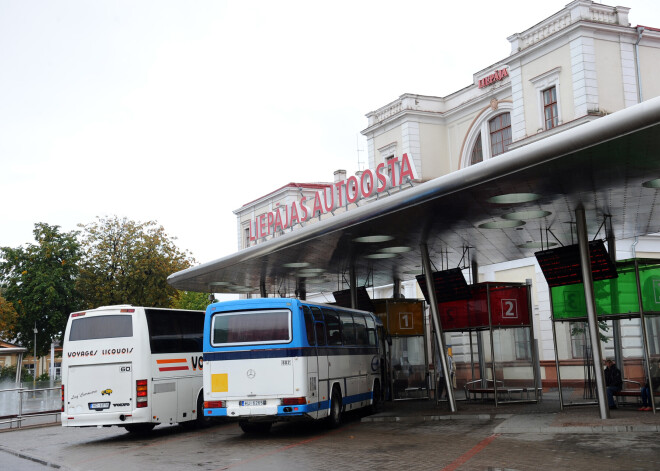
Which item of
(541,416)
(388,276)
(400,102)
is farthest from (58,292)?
(541,416)

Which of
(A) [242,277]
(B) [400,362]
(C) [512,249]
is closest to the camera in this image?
(C) [512,249]

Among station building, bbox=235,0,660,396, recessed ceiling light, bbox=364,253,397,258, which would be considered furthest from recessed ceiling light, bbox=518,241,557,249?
recessed ceiling light, bbox=364,253,397,258

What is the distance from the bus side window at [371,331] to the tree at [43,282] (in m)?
32.3

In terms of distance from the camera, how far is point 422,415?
1833 centimetres

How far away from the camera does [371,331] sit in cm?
2178

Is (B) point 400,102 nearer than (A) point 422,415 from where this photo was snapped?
No

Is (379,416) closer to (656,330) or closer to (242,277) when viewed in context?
(656,330)

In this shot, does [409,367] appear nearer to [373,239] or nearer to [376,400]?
[376,400]

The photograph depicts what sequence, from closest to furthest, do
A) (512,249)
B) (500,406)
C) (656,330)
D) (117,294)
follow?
(656,330) < (500,406) < (512,249) < (117,294)

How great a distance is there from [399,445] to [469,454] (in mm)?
1935

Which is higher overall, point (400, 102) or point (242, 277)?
point (400, 102)

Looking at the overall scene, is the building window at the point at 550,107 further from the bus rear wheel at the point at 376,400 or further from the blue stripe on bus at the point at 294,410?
the blue stripe on bus at the point at 294,410

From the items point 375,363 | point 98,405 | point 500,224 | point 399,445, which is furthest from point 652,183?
point 98,405

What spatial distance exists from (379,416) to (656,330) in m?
6.93
